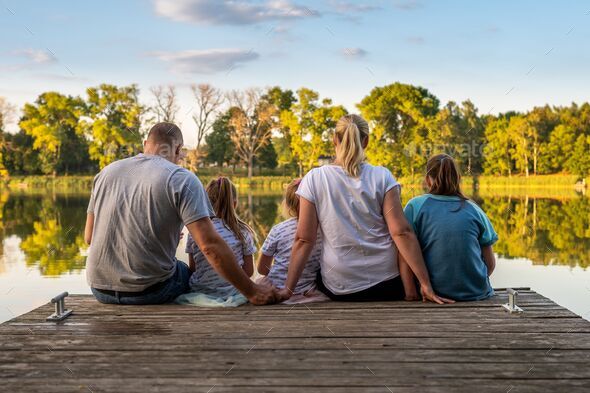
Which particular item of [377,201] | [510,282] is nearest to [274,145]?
[510,282]

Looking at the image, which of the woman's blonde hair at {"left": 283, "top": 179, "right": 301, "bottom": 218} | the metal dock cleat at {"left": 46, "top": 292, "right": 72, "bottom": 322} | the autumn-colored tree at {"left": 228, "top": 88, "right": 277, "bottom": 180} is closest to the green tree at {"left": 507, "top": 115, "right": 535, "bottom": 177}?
the autumn-colored tree at {"left": 228, "top": 88, "right": 277, "bottom": 180}

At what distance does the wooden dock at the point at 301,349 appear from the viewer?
192cm

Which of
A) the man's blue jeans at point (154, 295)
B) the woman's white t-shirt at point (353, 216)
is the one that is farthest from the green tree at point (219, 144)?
the woman's white t-shirt at point (353, 216)

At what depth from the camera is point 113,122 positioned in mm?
35188

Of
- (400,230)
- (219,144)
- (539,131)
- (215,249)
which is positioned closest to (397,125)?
(539,131)

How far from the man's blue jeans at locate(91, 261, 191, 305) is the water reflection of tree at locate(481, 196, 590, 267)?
7890 mm

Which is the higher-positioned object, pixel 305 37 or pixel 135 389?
pixel 305 37

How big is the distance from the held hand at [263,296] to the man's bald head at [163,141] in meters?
0.83

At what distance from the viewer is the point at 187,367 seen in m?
2.07

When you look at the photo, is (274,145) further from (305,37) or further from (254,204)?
(305,37)

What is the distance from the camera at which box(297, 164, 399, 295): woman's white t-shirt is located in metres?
2.96

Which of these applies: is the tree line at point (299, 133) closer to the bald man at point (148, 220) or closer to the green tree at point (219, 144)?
the green tree at point (219, 144)

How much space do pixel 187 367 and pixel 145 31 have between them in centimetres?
510

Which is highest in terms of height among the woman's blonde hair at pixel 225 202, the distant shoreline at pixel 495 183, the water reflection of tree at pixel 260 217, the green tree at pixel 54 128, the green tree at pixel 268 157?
the green tree at pixel 54 128
